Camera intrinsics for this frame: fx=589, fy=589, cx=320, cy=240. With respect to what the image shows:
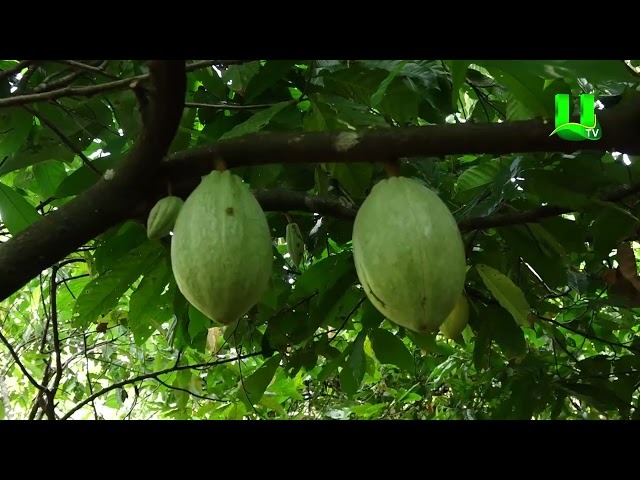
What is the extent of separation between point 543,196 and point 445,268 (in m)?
0.64

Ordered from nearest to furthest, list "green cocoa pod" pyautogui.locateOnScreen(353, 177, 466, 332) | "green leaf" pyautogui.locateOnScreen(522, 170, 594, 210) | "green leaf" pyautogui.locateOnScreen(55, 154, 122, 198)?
"green cocoa pod" pyautogui.locateOnScreen(353, 177, 466, 332) < "green leaf" pyautogui.locateOnScreen(522, 170, 594, 210) < "green leaf" pyautogui.locateOnScreen(55, 154, 122, 198)

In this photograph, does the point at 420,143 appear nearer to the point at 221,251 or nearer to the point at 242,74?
the point at 221,251

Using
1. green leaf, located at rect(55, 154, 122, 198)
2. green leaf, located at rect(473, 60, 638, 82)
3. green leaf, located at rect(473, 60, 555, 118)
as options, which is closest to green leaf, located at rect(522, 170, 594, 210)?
green leaf, located at rect(473, 60, 555, 118)

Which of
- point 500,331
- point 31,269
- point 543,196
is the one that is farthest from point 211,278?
point 500,331

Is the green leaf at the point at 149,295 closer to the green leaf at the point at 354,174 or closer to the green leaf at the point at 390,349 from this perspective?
the green leaf at the point at 354,174

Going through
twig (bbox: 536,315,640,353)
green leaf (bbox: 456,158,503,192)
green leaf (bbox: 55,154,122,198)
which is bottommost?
twig (bbox: 536,315,640,353)

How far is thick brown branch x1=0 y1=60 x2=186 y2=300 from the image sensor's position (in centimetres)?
98

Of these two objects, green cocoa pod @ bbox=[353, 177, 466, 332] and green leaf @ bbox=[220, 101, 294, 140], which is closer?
green cocoa pod @ bbox=[353, 177, 466, 332]

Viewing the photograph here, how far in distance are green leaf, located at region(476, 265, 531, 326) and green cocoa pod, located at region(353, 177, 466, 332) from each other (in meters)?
0.67

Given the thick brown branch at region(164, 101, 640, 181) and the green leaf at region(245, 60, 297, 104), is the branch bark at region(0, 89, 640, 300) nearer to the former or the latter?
the thick brown branch at region(164, 101, 640, 181)

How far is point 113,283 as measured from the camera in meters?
1.69

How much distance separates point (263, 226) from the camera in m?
0.98

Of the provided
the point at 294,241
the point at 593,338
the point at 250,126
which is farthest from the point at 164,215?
the point at 593,338
